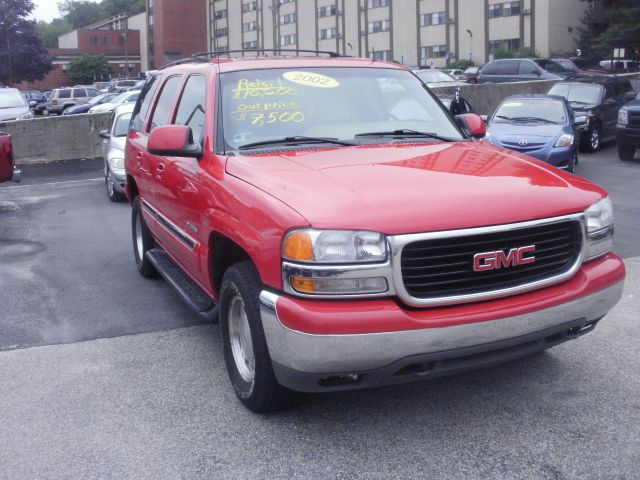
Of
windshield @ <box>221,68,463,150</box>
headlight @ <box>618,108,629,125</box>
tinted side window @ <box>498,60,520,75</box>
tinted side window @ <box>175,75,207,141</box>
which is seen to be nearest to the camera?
windshield @ <box>221,68,463,150</box>

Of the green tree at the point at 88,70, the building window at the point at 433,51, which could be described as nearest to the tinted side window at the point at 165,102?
the building window at the point at 433,51

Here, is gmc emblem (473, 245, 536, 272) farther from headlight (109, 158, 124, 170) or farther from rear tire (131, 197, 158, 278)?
headlight (109, 158, 124, 170)

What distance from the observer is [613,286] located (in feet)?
13.8

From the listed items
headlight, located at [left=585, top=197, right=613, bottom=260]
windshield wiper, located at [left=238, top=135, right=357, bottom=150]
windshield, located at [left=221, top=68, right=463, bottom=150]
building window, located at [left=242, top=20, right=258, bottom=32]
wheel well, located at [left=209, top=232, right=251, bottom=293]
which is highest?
building window, located at [left=242, top=20, right=258, bottom=32]

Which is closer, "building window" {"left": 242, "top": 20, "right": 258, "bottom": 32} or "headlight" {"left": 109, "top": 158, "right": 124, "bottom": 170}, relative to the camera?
"headlight" {"left": 109, "top": 158, "right": 124, "bottom": 170}

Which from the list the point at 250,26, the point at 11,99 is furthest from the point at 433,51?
the point at 11,99

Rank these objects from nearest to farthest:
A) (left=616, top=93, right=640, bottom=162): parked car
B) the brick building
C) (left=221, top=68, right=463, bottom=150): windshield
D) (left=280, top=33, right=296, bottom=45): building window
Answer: (left=221, top=68, right=463, bottom=150): windshield
(left=616, top=93, right=640, bottom=162): parked car
(left=280, top=33, right=296, bottom=45): building window
the brick building

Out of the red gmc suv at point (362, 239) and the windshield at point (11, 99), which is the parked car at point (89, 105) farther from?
the red gmc suv at point (362, 239)

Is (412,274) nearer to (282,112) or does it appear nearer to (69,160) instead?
(282,112)

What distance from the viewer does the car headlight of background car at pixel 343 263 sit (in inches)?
142

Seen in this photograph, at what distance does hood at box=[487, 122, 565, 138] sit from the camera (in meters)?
14.3

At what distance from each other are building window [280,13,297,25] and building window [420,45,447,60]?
65.6 feet

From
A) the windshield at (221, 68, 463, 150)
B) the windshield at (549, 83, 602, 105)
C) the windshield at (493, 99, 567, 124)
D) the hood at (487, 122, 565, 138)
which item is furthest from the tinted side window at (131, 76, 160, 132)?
the windshield at (549, 83, 602, 105)

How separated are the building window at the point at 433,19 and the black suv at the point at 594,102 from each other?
164ft
